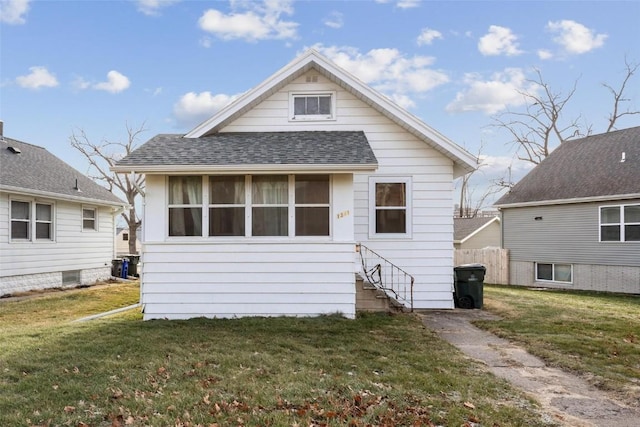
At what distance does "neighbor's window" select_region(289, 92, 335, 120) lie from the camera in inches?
412

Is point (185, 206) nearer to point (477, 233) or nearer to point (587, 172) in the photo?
point (587, 172)

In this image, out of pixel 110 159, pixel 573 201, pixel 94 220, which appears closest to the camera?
pixel 573 201

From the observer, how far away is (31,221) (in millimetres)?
13586

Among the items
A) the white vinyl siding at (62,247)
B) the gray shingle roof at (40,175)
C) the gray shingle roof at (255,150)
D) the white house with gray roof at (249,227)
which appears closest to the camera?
the gray shingle roof at (255,150)

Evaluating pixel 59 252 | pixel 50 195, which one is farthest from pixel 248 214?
pixel 59 252

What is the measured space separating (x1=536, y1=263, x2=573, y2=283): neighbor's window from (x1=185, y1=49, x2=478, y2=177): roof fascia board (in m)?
9.83

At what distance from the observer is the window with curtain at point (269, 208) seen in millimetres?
Result: 8711

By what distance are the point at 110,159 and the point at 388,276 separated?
28059 millimetres

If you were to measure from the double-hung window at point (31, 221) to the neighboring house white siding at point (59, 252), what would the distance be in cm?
14

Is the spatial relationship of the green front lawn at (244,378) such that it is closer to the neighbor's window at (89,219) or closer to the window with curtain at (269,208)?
the window with curtain at (269,208)

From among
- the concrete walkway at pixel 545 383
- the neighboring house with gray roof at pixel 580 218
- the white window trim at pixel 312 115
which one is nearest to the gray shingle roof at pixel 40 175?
→ the white window trim at pixel 312 115

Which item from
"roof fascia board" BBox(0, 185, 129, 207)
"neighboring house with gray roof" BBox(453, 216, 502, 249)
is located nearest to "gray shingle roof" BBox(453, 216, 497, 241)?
"neighboring house with gray roof" BBox(453, 216, 502, 249)

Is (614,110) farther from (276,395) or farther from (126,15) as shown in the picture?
(276,395)

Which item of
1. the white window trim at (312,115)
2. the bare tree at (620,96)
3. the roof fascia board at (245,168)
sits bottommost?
the roof fascia board at (245,168)
